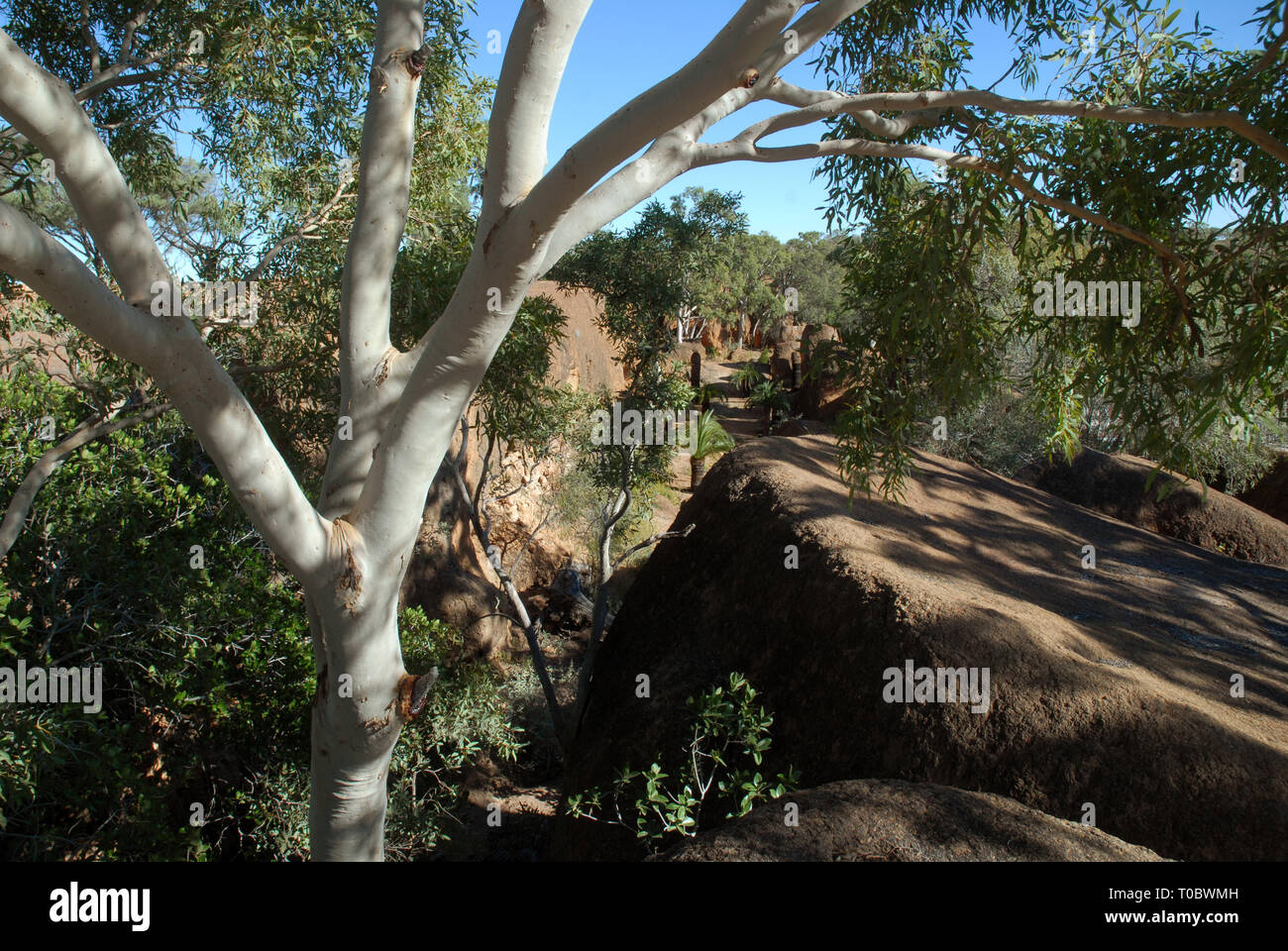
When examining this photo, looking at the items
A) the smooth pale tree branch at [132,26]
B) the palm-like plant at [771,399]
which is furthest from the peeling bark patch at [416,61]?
the palm-like plant at [771,399]

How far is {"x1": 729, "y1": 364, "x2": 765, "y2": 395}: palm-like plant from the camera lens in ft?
80.8

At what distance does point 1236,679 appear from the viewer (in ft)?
16.3

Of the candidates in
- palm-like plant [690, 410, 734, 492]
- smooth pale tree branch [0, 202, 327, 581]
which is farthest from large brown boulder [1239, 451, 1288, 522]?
smooth pale tree branch [0, 202, 327, 581]

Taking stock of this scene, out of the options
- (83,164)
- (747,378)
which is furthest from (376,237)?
(747,378)

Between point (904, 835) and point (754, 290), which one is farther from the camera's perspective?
point (754, 290)

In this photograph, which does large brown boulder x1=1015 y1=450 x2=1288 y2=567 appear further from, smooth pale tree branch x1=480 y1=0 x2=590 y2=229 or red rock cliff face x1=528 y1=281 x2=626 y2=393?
smooth pale tree branch x1=480 y1=0 x2=590 y2=229

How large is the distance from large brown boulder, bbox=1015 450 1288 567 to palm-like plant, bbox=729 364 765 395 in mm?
12291

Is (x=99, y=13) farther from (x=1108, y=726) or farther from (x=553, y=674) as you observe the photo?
(x=1108, y=726)

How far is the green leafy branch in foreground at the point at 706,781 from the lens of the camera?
17.0 feet

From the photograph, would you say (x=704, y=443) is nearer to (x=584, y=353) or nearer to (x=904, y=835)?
(x=584, y=353)

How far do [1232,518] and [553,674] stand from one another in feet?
29.1

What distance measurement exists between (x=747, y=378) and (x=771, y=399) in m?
4.81

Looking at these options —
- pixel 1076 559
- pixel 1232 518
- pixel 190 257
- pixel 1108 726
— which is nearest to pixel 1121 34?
pixel 1108 726

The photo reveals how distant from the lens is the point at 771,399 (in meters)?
22.9
